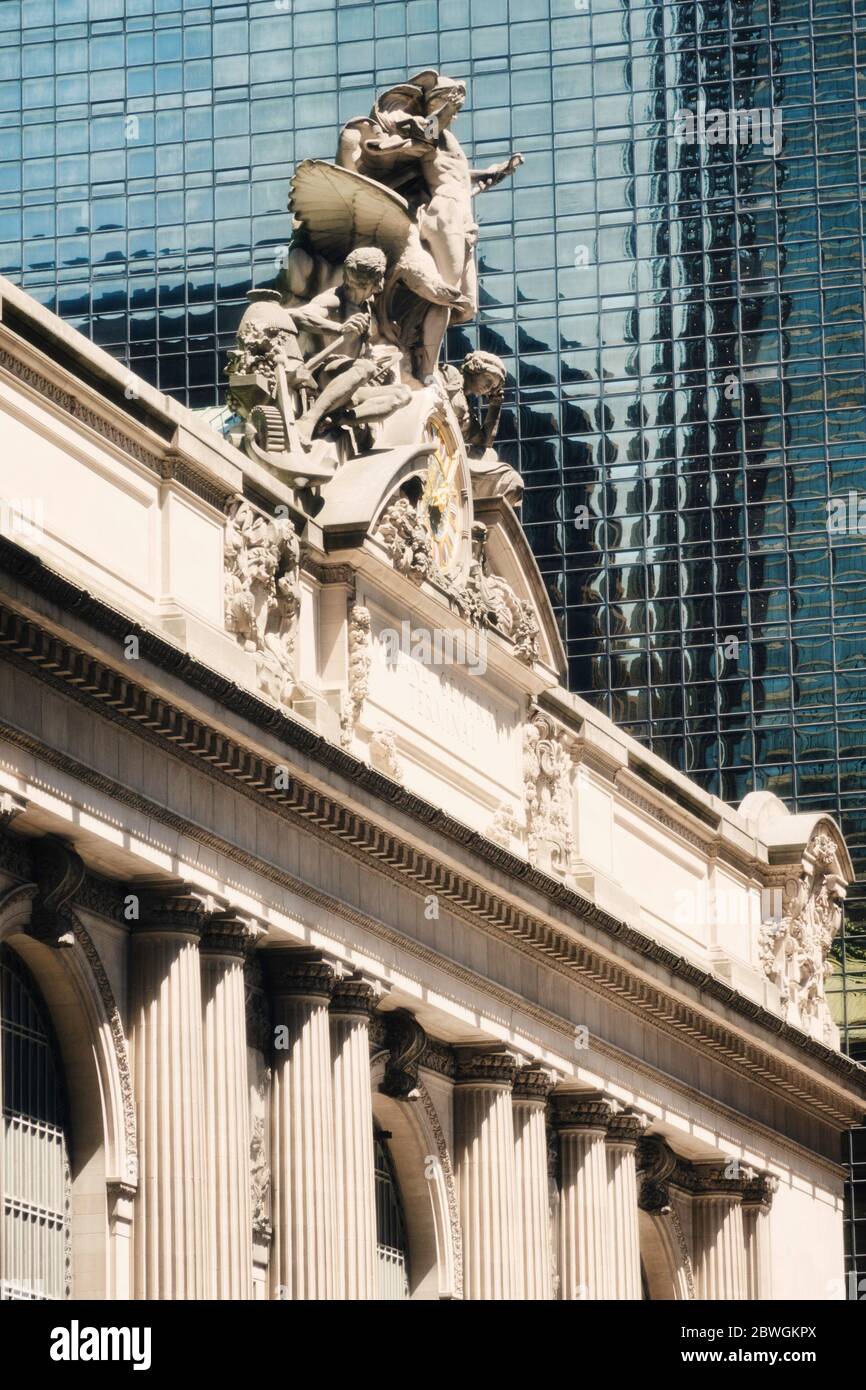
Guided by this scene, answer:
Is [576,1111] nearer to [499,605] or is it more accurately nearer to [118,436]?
[499,605]

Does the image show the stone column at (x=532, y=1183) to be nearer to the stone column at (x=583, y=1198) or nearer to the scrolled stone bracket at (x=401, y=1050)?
the stone column at (x=583, y=1198)

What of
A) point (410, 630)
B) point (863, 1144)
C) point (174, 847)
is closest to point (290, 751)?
point (174, 847)

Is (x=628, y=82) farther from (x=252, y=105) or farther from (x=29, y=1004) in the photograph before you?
(x=29, y=1004)

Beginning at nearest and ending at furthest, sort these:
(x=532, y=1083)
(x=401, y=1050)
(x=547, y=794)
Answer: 1. (x=401, y=1050)
2. (x=532, y=1083)
3. (x=547, y=794)

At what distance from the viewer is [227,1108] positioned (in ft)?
170

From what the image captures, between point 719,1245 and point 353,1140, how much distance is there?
2115 cm

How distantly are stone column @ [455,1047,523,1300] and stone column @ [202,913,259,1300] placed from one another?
408 inches

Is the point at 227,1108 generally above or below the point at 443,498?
below

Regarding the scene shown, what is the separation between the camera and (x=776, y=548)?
97.5 metres

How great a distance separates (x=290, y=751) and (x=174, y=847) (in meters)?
3.17

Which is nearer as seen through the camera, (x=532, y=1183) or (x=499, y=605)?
(x=499, y=605)

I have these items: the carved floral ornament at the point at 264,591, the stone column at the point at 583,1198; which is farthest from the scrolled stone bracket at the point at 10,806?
the stone column at the point at 583,1198

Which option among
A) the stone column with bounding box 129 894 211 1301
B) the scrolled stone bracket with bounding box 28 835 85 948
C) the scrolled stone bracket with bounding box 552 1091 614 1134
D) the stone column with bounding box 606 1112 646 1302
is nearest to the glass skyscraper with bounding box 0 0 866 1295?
the stone column with bounding box 606 1112 646 1302

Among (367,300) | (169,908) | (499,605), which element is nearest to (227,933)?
(169,908)
